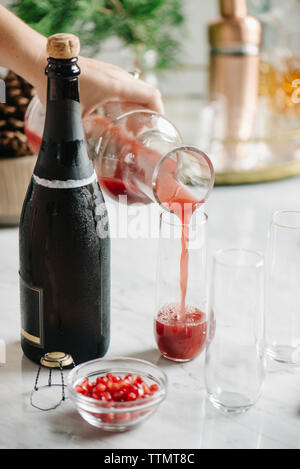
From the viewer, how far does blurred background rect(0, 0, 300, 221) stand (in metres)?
1.60

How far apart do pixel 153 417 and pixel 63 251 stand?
23cm

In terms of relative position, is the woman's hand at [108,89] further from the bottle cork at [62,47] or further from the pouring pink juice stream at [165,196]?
the bottle cork at [62,47]

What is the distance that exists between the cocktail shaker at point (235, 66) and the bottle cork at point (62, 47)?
87 cm

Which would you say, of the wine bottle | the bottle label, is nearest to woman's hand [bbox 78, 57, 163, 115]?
the wine bottle

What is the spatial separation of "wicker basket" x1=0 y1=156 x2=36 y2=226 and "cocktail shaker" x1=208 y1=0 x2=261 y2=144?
20.3 inches

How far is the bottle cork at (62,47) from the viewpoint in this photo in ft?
2.56

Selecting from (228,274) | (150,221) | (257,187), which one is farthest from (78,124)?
(257,187)

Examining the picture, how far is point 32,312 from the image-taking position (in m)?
0.87

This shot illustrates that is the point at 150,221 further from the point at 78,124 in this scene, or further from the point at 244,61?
the point at 78,124

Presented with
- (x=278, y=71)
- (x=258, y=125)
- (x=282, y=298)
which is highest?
(x=278, y=71)

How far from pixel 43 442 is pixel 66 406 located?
74mm

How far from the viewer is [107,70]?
1106 mm

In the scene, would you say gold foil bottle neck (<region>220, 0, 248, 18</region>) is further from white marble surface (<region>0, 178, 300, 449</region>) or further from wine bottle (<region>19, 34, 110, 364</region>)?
wine bottle (<region>19, 34, 110, 364</region>)

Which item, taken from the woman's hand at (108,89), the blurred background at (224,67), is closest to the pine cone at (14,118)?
the blurred background at (224,67)
